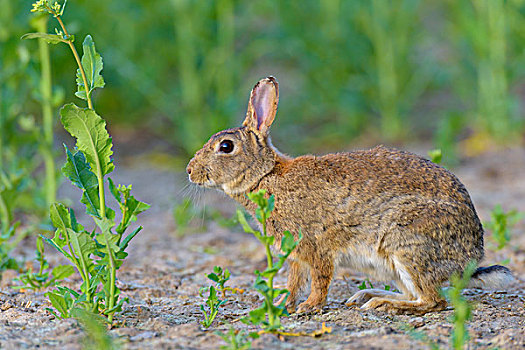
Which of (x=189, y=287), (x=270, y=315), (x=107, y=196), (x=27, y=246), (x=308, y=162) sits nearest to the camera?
(x=270, y=315)

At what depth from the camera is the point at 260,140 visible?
4539 mm

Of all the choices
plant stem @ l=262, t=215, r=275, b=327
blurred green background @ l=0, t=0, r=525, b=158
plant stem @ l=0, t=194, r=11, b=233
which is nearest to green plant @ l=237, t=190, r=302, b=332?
plant stem @ l=262, t=215, r=275, b=327

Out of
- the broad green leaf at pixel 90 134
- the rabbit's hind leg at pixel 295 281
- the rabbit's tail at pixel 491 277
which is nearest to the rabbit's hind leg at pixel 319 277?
the rabbit's hind leg at pixel 295 281

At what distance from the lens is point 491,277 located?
4.03 metres

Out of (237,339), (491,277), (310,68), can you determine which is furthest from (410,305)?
(310,68)

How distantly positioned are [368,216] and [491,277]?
771mm

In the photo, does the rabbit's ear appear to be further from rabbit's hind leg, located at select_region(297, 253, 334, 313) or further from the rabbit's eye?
rabbit's hind leg, located at select_region(297, 253, 334, 313)

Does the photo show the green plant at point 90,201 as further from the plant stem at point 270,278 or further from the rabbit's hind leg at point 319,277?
the rabbit's hind leg at point 319,277

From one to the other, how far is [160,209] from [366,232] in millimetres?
3910

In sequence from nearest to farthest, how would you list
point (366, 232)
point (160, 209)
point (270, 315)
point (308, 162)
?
point (270, 315) < point (366, 232) < point (308, 162) < point (160, 209)

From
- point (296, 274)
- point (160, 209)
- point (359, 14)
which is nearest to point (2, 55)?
point (160, 209)

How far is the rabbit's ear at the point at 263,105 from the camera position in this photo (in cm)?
441

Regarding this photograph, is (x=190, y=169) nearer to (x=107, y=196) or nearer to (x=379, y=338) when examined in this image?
(x=379, y=338)

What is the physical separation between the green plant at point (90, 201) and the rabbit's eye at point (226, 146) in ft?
3.17
